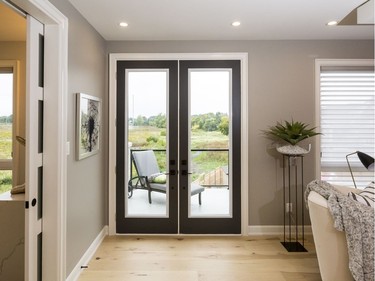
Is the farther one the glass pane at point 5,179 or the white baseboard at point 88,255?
the glass pane at point 5,179

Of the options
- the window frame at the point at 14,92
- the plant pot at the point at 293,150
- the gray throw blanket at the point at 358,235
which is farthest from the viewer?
the window frame at the point at 14,92

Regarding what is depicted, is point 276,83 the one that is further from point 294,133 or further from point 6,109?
point 6,109

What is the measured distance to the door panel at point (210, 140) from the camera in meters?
3.56

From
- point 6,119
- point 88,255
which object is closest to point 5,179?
point 6,119

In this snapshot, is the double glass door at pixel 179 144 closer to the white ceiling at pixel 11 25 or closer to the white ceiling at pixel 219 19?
the white ceiling at pixel 219 19

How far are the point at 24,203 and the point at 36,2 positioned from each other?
1528 mm

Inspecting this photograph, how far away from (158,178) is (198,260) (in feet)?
3.74

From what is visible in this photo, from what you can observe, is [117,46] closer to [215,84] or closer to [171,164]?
[215,84]

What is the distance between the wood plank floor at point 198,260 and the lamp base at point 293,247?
7 centimetres

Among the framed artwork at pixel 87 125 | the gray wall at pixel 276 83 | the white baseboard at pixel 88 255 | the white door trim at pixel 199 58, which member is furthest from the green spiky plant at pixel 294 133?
the white baseboard at pixel 88 255

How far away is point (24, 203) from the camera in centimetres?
221

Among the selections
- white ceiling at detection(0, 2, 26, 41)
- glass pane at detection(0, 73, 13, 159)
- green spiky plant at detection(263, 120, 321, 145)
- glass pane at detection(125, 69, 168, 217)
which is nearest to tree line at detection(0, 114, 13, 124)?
glass pane at detection(0, 73, 13, 159)

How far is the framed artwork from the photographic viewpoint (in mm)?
2605

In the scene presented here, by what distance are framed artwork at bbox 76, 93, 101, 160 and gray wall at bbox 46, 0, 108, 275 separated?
2.3 inches
